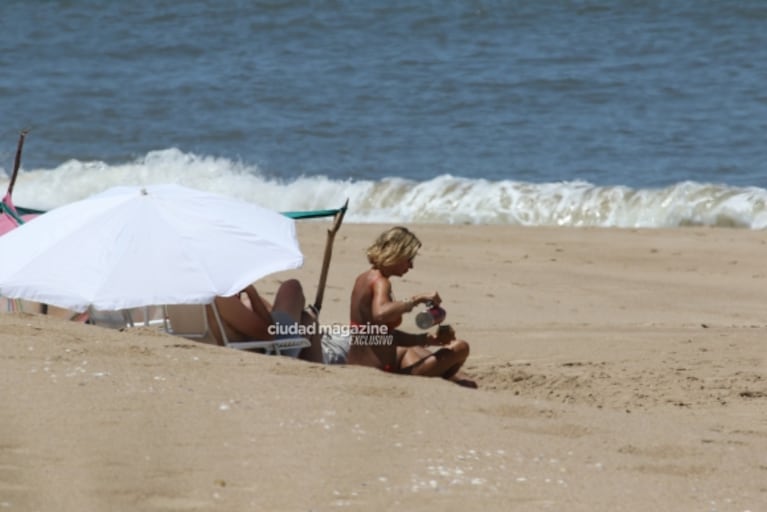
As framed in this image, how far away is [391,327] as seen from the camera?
7.27 m

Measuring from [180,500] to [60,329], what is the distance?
226cm

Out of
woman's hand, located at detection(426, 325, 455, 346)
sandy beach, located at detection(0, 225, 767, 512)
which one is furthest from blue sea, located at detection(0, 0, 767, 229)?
woman's hand, located at detection(426, 325, 455, 346)

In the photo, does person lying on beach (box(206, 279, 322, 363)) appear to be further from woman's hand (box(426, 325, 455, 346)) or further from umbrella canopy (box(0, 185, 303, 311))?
woman's hand (box(426, 325, 455, 346))

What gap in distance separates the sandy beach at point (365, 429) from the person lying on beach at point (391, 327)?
0.47 meters

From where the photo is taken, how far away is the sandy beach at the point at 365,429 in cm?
472

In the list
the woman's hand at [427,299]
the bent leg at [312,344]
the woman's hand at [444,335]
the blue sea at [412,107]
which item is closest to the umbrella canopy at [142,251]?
the bent leg at [312,344]

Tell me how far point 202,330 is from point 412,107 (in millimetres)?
12902

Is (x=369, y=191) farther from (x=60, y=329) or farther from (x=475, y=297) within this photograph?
(x=60, y=329)

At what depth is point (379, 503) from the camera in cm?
465

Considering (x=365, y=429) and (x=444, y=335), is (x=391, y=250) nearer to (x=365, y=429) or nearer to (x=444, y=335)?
(x=444, y=335)

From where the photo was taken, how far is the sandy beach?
472cm

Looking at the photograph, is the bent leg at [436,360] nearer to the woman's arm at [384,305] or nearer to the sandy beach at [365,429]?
the woman's arm at [384,305]

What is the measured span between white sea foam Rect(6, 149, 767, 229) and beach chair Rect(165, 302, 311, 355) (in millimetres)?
8024

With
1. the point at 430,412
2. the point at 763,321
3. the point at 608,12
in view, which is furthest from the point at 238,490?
the point at 608,12
